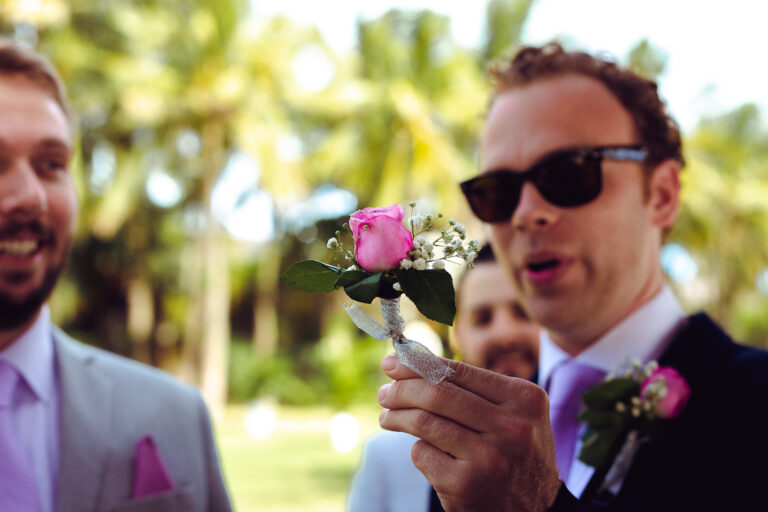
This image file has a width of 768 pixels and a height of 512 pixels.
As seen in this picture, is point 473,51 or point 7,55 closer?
point 7,55

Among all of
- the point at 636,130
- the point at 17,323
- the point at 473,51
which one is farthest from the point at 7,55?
the point at 473,51

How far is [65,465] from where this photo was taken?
235 centimetres

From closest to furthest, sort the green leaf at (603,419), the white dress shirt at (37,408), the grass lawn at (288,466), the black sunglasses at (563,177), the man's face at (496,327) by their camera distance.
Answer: the green leaf at (603,419)
the black sunglasses at (563,177)
the white dress shirt at (37,408)
the man's face at (496,327)
the grass lawn at (288,466)

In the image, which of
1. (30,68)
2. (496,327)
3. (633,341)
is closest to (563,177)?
(633,341)

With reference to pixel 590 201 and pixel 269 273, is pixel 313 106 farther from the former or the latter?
pixel 590 201

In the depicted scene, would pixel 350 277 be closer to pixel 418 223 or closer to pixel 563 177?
pixel 418 223

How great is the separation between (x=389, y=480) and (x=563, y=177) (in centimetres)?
149

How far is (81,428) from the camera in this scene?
2.44m

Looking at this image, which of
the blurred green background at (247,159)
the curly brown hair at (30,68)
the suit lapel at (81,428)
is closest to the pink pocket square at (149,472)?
the suit lapel at (81,428)

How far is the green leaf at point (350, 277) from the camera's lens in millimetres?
1292

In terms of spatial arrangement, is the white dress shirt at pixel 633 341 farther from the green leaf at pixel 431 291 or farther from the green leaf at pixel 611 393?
the green leaf at pixel 431 291

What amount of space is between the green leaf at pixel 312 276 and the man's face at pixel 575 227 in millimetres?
811

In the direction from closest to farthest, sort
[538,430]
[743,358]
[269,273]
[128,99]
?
[538,430], [743,358], [128,99], [269,273]

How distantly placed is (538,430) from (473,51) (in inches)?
1234
